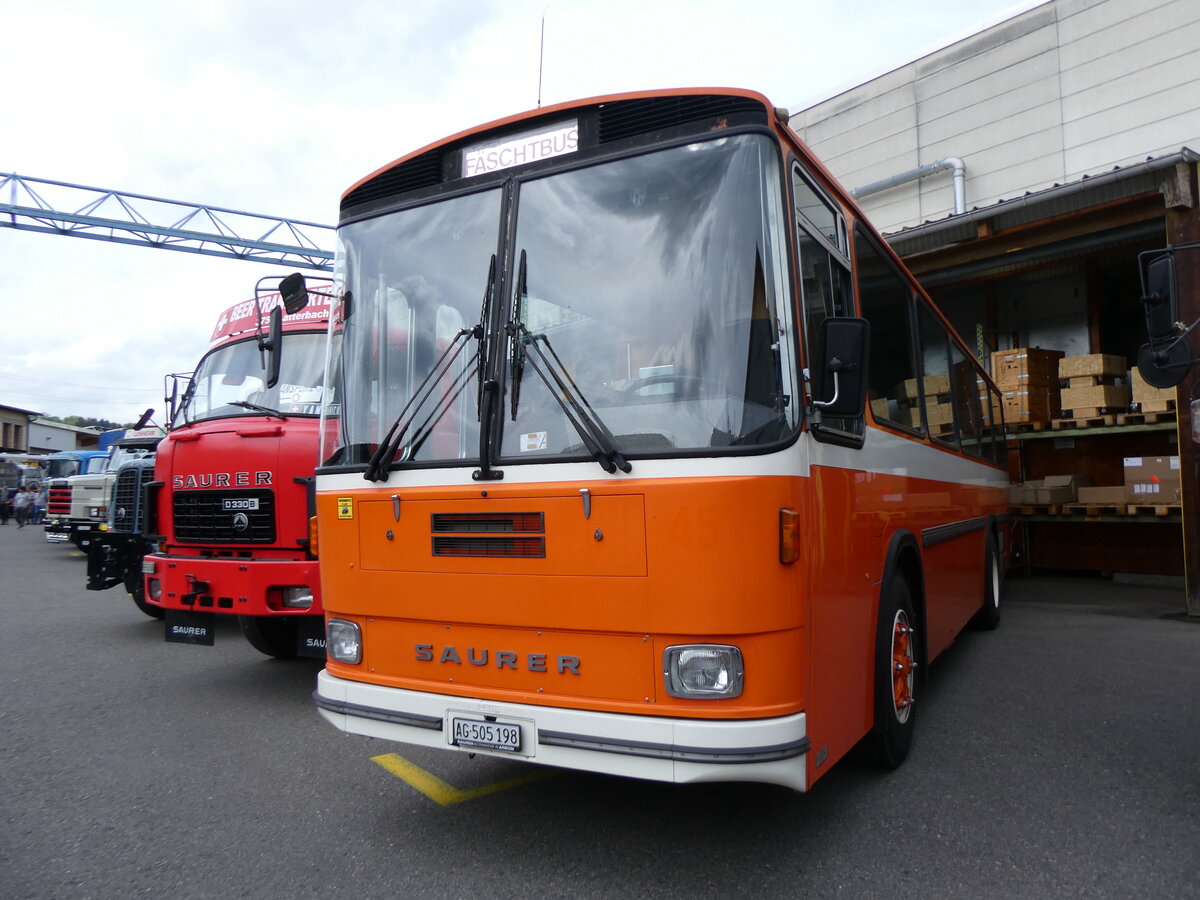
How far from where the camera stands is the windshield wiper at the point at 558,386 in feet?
10.2

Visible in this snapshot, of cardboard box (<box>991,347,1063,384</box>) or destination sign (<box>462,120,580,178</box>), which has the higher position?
cardboard box (<box>991,347,1063,384</box>)

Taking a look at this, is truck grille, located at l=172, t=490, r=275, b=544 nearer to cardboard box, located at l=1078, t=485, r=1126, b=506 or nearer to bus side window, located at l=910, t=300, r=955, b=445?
bus side window, located at l=910, t=300, r=955, b=445

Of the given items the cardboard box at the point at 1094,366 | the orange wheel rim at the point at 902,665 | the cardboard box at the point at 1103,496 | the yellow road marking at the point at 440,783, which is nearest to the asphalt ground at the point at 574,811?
the yellow road marking at the point at 440,783

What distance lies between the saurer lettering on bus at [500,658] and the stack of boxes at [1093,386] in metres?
10.4

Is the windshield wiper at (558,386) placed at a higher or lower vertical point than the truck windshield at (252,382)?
lower

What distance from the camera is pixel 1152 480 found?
35.8 ft

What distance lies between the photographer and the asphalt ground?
3.23m

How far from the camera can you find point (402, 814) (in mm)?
3939

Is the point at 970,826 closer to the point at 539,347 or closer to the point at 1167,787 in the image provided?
the point at 1167,787

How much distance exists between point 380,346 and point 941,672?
16.5 feet

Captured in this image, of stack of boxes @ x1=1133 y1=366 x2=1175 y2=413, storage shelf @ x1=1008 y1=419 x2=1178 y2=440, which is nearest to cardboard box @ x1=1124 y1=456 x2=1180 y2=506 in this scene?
storage shelf @ x1=1008 y1=419 x2=1178 y2=440

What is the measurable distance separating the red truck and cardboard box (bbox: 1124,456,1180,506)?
9.99 metres

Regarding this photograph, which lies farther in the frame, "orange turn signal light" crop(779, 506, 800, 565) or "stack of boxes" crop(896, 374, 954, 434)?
"stack of boxes" crop(896, 374, 954, 434)

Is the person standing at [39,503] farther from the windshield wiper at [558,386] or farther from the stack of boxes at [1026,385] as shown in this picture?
the windshield wiper at [558,386]
